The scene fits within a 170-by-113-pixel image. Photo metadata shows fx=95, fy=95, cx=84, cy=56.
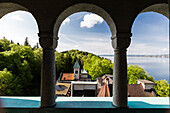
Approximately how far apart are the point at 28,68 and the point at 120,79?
68.5ft

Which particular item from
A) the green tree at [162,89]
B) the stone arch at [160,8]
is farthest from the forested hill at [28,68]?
the stone arch at [160,8]

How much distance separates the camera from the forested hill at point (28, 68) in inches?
654

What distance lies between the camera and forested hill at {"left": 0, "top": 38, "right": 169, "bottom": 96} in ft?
54.5

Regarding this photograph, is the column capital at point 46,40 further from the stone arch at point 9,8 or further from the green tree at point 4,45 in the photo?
the green tree at point 4,45

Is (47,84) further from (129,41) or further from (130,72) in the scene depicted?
(130,72)

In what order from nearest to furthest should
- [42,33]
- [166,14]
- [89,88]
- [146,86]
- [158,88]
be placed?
[42,33]
[166,14]
[89,88]
[146,86]
[158,88]

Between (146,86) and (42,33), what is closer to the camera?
(42,33)

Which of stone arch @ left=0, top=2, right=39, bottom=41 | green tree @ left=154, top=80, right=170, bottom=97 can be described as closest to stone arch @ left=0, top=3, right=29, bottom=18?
stone arch @ left=0, top=2, right=39, bottom=41

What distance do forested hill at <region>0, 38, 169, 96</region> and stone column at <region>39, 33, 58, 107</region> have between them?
56.5 feet

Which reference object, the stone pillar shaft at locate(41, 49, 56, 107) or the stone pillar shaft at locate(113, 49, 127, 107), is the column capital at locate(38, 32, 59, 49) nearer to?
the stone pillar shaft at locate(41, 49, 56, 107)

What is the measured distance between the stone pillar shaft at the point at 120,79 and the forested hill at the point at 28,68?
17.9 meters

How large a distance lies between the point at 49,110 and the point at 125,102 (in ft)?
7.28

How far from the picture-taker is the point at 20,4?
2.74 metres

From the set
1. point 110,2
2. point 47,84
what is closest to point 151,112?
point 47,84
